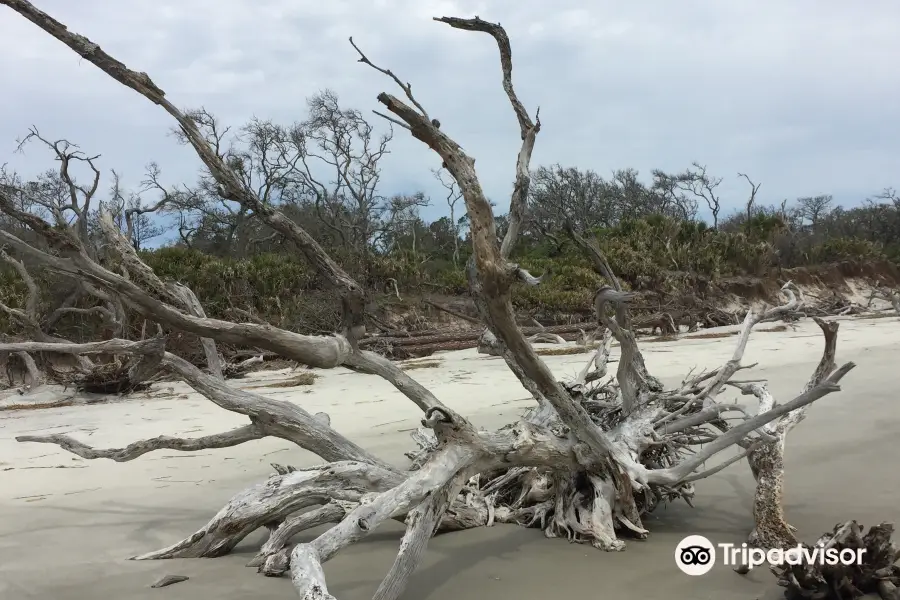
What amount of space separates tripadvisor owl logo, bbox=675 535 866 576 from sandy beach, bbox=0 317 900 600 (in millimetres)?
74

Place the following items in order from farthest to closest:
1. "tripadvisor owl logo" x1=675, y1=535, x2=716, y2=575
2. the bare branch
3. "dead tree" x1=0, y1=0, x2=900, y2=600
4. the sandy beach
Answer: the bare branch
"tripadvisor owl logo" x1=675, y1=535, x2=716, y2=575
the sandy beach
"dead tree" x1=0, y1=0, x2=900, y2=600

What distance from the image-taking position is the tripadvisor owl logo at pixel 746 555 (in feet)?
8.66

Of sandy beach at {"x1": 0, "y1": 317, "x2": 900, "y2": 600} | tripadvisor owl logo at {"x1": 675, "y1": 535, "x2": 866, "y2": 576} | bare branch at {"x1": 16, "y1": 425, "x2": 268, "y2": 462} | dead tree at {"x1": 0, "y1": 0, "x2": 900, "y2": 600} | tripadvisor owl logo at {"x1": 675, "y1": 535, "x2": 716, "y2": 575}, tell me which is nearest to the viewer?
dead tree at {"x1": 0, "y1": 0, "x2": 900, "y2": 600}

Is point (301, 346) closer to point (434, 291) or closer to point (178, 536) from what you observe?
point (178, 536)

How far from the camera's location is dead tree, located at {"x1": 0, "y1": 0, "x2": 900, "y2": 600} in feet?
8.21

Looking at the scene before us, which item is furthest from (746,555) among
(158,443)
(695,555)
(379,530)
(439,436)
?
(158,443)

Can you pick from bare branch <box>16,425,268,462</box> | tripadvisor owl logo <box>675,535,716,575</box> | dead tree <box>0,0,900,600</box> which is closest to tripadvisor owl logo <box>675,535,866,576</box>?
tripadvisor owl logo <box>675,535,716,575</box>

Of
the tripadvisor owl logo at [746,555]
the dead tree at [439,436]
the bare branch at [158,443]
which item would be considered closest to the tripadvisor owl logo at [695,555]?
the tripadvisor owl logo at [746,555]

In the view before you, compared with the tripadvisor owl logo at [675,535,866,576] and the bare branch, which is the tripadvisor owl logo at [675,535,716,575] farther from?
the bare branch

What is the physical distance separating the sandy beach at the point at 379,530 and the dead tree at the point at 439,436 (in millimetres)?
209

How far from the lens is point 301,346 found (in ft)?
9.34

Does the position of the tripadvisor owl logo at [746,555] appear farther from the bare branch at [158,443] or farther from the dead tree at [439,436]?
the bare branch at [158,443]

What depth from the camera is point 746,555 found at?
3172 millimetres

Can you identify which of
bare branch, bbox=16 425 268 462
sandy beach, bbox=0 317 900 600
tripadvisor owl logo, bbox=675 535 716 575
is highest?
bare branch, bbox=16 425 268 462
